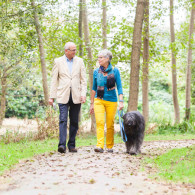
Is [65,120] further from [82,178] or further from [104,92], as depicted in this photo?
[82,178]

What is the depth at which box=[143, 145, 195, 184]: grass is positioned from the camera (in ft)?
17.7

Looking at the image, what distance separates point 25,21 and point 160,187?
390 inches

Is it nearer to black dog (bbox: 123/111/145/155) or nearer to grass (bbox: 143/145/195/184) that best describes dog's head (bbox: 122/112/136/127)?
black dog (bbox: 123/111/145/155)

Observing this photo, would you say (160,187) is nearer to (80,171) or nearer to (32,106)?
(80,171)

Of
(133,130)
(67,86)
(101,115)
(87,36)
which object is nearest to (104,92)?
(101,115)

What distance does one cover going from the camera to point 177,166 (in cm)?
634

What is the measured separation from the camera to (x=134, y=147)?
25.7ft

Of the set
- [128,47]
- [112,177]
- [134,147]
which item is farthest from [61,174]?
[128,47]

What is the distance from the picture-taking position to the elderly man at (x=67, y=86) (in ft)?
24.6

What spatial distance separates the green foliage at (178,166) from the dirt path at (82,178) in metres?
0.29

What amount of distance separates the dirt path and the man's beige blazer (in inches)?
51.1

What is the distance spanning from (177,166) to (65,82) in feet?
9.45

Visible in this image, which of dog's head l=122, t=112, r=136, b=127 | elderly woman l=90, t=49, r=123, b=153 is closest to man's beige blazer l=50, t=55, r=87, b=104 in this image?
elderly woman l=90, t=49, r=123, b=153

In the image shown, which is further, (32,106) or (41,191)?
Result: (32,106)
